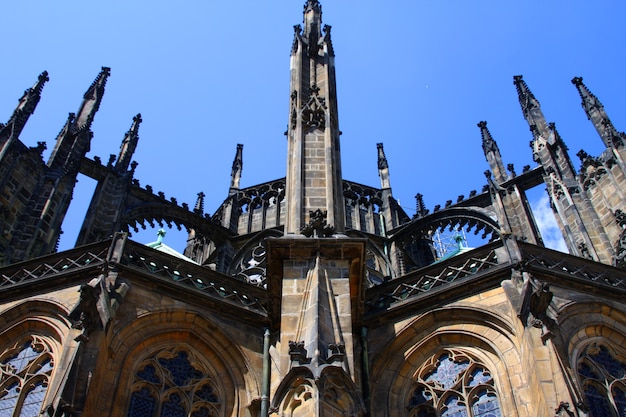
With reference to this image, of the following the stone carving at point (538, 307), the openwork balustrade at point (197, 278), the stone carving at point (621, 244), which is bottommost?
the stone carving at point (538, 307)

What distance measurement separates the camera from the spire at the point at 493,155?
2269cm

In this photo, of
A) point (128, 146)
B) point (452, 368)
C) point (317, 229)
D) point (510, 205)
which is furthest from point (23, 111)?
point (452, 368)

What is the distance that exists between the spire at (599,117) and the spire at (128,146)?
1281cm

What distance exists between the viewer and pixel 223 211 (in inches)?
1047

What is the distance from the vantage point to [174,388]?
479 inches

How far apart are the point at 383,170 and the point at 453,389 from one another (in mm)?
16557

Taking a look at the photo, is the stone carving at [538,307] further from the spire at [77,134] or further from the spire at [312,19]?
the spire at [77,134]

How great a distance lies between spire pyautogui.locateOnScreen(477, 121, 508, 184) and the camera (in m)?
22.7

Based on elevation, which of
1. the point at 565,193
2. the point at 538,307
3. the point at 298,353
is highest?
the point at 565,193

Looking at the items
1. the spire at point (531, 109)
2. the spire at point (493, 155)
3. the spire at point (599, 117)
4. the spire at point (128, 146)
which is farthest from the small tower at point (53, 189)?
the spire at point (599, 117)

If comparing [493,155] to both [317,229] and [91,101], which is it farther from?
[317,229]

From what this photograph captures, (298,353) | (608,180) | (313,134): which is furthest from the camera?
(608,180)

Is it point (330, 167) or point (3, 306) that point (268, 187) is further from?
point (3, 306)

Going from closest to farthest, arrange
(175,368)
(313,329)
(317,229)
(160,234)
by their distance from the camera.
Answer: (313,329) < (175,368) < (317,229) < (160,234)
